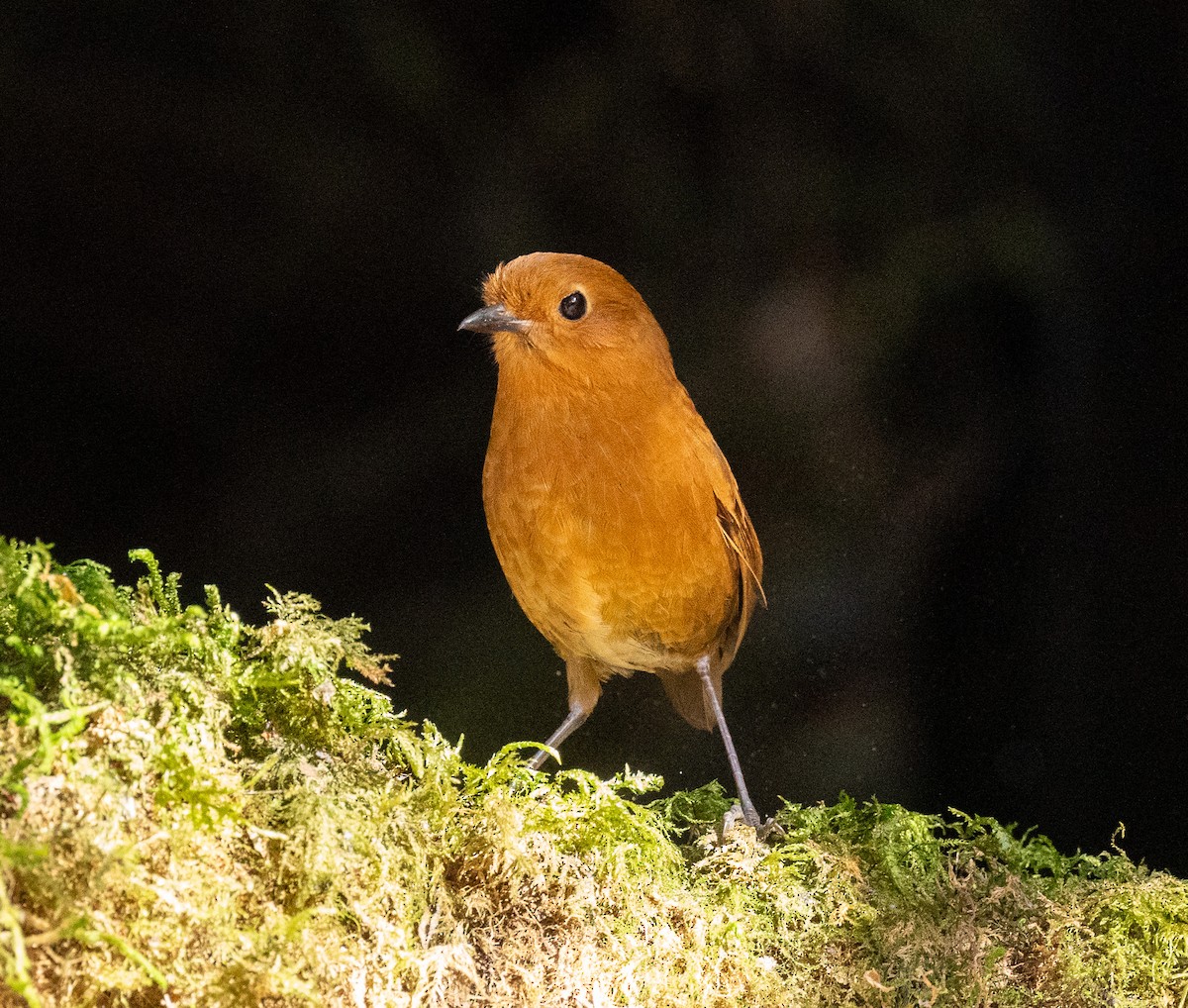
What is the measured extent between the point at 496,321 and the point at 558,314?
10cm

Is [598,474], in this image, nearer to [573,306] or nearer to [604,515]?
[604,515]

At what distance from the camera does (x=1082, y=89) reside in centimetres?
203

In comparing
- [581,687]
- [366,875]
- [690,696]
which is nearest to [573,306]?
[581,687]

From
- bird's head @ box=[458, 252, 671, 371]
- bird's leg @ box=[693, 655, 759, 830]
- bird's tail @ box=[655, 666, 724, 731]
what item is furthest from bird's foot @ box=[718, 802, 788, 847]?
bird's head @ box=[458, 252, 671, 371]

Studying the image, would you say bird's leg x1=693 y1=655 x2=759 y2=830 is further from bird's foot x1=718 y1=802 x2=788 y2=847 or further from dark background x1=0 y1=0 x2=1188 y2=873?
dark background x1=0 y1=0 x2=1188 y2=873

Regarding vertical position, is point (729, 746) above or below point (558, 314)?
below


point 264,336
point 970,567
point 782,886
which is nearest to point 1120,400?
point 970,567

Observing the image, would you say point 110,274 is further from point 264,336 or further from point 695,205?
point 695,205

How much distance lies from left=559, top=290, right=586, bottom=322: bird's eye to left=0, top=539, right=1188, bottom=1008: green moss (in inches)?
28.0

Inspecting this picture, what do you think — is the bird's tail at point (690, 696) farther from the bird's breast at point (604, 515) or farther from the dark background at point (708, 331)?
the bird's breast at point (604, 515)

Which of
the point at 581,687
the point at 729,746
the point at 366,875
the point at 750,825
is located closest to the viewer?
the point at 366,875

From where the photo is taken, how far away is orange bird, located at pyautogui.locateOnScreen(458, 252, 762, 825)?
5.17 ft

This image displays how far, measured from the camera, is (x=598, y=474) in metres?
1.57

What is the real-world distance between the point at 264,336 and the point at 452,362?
0.34 m
